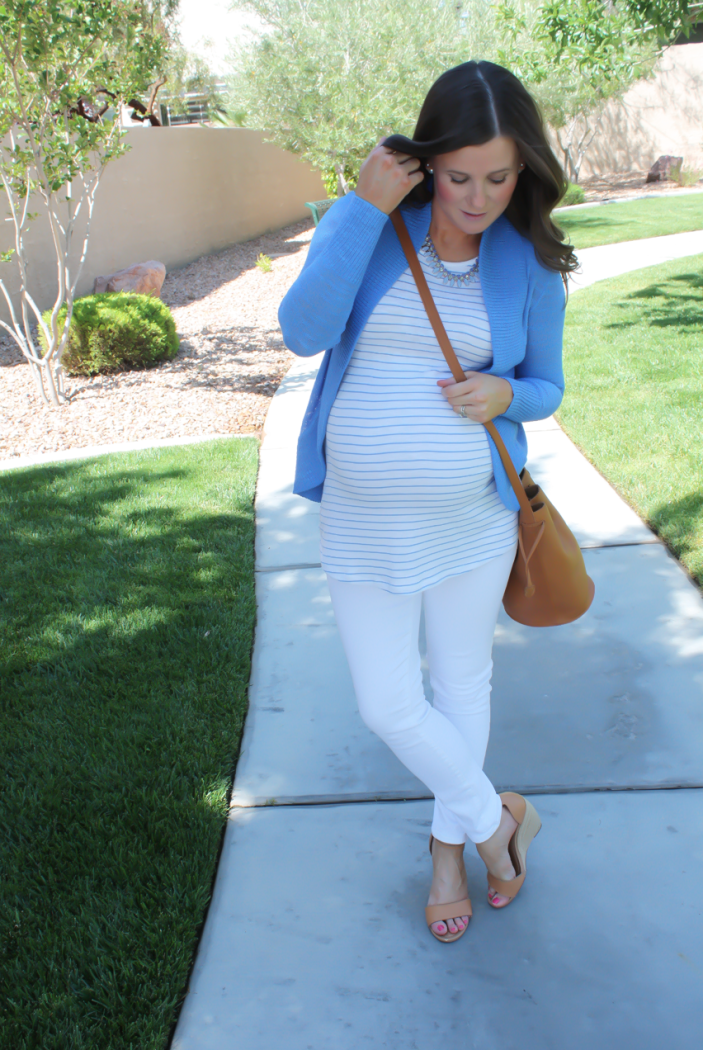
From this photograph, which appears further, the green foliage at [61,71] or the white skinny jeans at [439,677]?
the green foliage at [61,71]

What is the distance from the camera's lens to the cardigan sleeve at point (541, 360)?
1.70m

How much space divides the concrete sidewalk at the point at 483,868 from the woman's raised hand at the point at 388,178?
5.36 ft

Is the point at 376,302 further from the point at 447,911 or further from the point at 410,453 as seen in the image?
the point at 447,911

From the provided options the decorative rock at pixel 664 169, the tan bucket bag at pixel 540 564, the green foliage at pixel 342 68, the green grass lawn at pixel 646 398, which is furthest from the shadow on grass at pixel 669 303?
the decorative rock at pixel 664 169

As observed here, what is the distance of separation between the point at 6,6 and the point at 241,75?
15071 millimetres

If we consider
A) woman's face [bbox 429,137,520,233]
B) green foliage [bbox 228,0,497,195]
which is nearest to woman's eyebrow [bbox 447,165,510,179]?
woman's face [bbox 429,137,520,233]

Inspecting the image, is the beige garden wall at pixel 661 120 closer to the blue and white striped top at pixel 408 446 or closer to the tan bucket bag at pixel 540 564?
the tan bucket bag at pixel 540 564

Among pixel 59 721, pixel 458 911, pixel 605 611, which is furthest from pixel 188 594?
pixel 458 911

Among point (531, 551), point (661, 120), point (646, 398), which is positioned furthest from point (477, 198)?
point (661, 120)

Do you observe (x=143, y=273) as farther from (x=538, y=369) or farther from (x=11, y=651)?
(x=538, y=369)

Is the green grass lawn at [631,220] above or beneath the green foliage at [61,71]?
beneath

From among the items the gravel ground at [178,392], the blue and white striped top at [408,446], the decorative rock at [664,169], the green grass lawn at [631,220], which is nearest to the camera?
the blue and white striped top at [408,446]

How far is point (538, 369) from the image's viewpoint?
5.88ft

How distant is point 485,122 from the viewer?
4.97 ft
